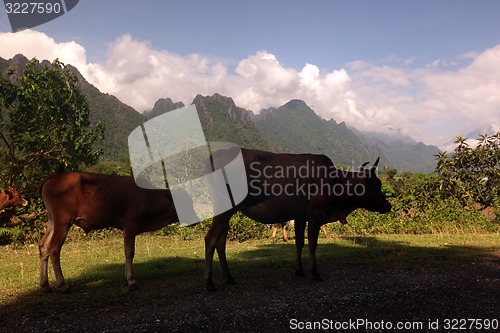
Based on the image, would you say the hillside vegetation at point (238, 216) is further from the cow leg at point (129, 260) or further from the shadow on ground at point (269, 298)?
the cow leg at point (129, 260)

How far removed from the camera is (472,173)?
1920 cm

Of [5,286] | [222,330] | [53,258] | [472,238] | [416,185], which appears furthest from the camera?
[416,185]

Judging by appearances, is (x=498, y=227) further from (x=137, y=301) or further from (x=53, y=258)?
(x=53, y=258)

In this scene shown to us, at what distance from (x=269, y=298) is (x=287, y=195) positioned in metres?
2.44

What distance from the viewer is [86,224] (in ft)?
24.5

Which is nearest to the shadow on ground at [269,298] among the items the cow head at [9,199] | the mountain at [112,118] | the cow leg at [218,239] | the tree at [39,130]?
the cow leg at [218,239]

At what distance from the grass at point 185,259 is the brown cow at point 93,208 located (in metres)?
0.70

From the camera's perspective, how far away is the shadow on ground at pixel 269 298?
5414 mm

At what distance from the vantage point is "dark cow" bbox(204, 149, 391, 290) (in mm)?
7926

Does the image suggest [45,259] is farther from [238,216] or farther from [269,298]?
[238,216]

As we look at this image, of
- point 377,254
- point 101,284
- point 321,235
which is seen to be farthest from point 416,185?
point 101,284

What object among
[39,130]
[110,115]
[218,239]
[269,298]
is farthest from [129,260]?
[110,115]

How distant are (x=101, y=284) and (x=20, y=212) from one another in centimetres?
932

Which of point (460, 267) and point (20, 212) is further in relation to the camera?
point (20, 212)
